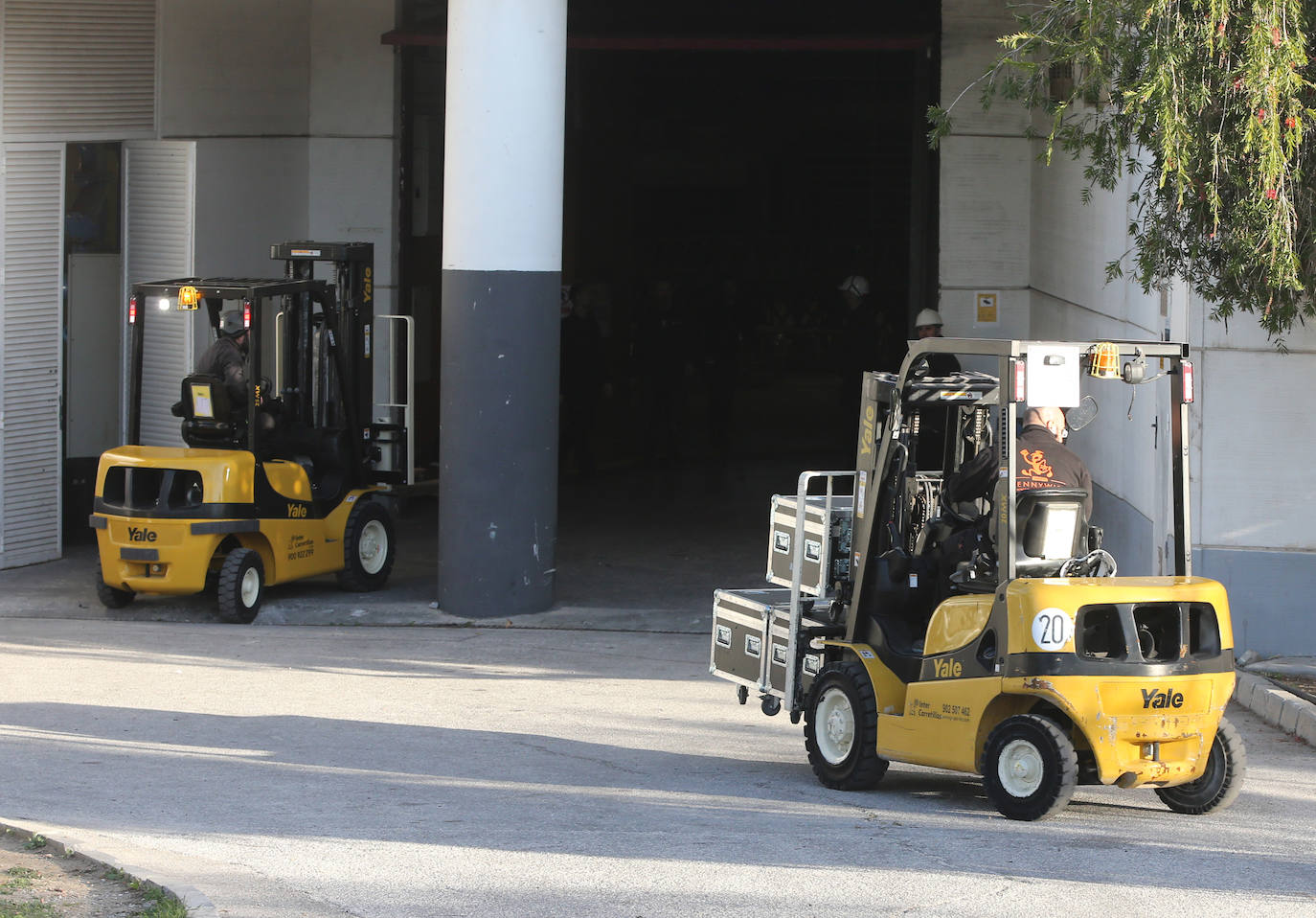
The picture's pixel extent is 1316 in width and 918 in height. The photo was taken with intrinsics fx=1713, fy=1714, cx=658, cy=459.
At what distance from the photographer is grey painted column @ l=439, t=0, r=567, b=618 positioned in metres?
12.5

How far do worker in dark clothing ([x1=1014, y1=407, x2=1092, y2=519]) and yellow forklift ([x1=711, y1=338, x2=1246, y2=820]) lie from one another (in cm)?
18

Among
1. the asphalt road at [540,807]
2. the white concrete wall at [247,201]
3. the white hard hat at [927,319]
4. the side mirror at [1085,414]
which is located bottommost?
the asphalt road at [540,807]

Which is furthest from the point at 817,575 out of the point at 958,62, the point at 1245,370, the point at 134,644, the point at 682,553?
the point at 958,62

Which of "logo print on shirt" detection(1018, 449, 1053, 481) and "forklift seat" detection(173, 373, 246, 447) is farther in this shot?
"forklift seat" detection(173, 373, 246, 447)

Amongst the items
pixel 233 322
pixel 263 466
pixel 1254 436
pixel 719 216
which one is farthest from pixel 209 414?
pixel 719 216

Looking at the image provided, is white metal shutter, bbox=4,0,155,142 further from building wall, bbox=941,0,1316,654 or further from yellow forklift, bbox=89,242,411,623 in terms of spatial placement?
building wall, bbox=941,0,1316,654

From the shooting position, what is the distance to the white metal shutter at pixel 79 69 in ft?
48.7

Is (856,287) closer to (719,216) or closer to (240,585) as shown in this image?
(240,585)

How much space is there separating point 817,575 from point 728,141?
25.2 m

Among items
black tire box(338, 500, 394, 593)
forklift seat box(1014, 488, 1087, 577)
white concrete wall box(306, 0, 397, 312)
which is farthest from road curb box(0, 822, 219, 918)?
white concrete wall box(306, 0, 397, 312)

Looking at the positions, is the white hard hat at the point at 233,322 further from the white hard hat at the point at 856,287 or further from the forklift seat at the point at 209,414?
the white hard hat at the point at 856,287

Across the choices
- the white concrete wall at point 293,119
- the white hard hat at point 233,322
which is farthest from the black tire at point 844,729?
the white concrete wall at point 293,119

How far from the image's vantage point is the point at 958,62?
677 inches

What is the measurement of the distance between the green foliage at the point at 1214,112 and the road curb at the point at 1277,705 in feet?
7.17
